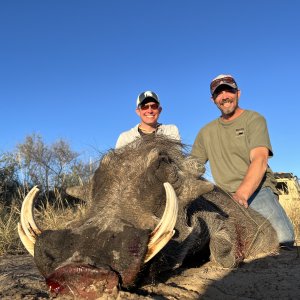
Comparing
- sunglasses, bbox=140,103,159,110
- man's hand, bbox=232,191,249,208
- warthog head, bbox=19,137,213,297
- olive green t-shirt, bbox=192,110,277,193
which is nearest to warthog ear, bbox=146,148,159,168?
warthog head, bbox=19,137,213,297

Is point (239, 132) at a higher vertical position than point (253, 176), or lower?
higher

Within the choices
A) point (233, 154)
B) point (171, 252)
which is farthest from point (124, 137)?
point (171, 252)

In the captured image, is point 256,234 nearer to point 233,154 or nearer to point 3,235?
point 233,154

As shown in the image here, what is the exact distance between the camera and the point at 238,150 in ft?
18.7

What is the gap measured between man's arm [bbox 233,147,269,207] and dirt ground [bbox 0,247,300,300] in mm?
811

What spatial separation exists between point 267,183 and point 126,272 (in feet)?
11.7

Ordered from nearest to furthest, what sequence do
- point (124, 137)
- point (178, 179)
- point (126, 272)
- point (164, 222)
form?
point (126, 272) < point (164, 222) < point (178, 179) < point (124, 137)

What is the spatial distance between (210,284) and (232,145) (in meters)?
2.91

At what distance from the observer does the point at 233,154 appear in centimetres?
578

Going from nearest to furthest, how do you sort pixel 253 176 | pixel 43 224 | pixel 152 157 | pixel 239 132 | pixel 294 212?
pixel 152 157 → pixel 253 176 → pixel 239 132 → pixel 43 224 → pixel 294 212

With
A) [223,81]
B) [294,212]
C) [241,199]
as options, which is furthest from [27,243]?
[294,212]

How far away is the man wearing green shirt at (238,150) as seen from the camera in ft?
16.9

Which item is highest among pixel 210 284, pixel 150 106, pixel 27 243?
pixel 150 106

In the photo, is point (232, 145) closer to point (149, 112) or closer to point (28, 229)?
point (149, 112)
